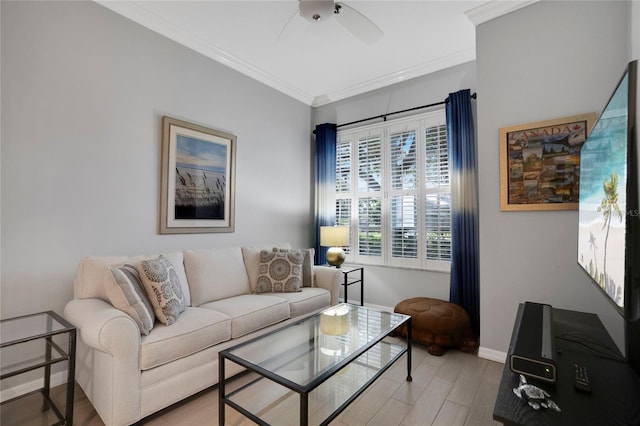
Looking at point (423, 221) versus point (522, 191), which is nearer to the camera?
point (522, 191)

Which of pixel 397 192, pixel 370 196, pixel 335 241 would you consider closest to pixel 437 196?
pixel 397 192

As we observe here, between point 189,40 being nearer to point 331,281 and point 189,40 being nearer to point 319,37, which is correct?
point 319,37

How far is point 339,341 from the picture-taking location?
6.15 feet

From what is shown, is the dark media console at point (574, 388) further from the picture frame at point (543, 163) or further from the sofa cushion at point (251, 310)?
the sofa cushion at point (251, 310)

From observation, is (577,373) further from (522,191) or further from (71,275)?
(71,275)

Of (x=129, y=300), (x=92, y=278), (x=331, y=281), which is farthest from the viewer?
(x=331, y=281)

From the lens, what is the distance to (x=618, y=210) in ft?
3.62

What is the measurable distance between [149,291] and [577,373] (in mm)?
2265

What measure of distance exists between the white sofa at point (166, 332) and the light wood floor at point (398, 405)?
11 centimetres

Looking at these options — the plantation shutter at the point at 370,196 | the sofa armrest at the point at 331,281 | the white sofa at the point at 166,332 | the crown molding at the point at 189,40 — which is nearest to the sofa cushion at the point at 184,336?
the white sofa at the point at 166,332

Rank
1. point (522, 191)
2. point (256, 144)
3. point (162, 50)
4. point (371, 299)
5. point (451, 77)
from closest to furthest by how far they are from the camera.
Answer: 1. point (522, 191)
2. point (162, 50)
3. point (451, 77)
4. point (256, 144)
5. point (371, 299)

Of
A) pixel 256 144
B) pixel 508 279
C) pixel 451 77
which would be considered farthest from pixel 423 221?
pixel 256 144

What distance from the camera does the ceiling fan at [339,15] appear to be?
204cm

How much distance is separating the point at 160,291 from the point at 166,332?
11.0 inches
